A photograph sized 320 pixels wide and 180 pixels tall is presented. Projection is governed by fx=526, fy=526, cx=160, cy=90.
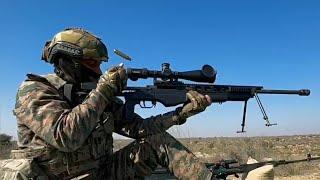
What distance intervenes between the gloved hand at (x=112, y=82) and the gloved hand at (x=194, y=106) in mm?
749

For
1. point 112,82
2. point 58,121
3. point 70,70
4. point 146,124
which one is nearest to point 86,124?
point 58,121

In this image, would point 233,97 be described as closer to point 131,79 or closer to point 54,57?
point 131,79

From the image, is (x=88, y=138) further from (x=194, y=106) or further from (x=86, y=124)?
(x=194, y=106)

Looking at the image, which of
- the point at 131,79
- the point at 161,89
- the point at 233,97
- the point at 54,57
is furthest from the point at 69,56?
the point at 233,97

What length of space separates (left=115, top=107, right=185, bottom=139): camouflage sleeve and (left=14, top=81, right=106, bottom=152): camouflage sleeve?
2.87ft

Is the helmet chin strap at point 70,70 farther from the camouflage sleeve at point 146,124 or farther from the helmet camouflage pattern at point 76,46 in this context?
the camouflage sleeve at point 146,124

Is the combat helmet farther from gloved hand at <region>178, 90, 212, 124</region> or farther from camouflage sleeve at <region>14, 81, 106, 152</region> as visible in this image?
gloved hand at <region>178, 90, 212, 124</region>

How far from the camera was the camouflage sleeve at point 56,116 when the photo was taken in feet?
15.0

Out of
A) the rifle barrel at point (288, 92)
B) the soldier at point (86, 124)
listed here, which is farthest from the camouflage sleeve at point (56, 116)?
the rifle barrel at point (288, 92)

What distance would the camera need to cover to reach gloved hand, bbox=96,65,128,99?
4.79m

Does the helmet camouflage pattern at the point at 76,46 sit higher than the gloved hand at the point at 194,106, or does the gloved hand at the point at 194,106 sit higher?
the helmet camouflage pattern at the point at 76,46

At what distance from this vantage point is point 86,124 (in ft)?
15.2

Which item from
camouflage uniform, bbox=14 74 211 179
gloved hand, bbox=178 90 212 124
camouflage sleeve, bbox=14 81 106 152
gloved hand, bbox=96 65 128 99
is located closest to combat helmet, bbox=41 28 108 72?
camouflage uniform, bbox=14 74 211 179

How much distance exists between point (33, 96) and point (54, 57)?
706 mm
